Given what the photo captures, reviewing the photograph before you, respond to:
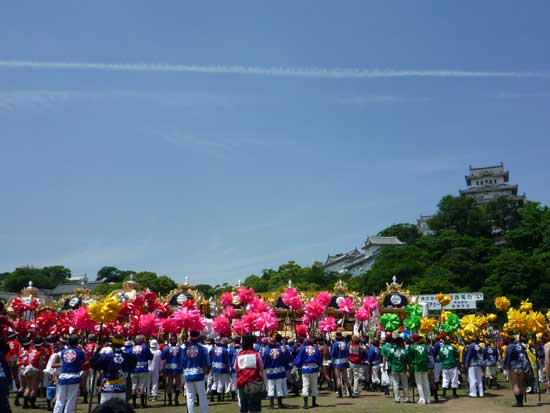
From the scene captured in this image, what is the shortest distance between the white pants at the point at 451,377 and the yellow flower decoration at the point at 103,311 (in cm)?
1085

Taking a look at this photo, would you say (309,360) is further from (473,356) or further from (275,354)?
(473,356)

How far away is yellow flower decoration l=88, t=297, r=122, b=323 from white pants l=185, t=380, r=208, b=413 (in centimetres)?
230

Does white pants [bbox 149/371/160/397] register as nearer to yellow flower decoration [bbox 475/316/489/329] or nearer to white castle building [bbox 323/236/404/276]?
yellow flower decoration [bbox 475/316/489/329]

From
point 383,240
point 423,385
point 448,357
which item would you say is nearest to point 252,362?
point 423,385

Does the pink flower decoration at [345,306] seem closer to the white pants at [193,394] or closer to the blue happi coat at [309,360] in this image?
the blue happi coat at [309,360]

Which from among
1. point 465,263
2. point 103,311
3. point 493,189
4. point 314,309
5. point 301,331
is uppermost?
point 493,189

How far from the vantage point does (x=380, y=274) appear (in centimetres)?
6344

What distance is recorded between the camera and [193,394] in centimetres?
1158

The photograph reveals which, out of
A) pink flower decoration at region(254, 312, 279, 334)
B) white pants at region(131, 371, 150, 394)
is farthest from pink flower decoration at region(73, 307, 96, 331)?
pink flower decoration at region(254, 312, 279, 334)

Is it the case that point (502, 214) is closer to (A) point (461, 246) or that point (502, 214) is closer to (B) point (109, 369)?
(A) point (461, 246)

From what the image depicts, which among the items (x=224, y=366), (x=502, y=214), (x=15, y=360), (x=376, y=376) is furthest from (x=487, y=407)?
(x=502, y=214)

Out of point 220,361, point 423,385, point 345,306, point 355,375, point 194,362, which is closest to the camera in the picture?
point 194,362

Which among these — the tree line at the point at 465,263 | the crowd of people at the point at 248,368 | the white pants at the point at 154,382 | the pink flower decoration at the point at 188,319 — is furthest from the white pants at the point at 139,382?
the tree line at the point at 465,263

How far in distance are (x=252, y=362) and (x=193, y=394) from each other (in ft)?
5.98
